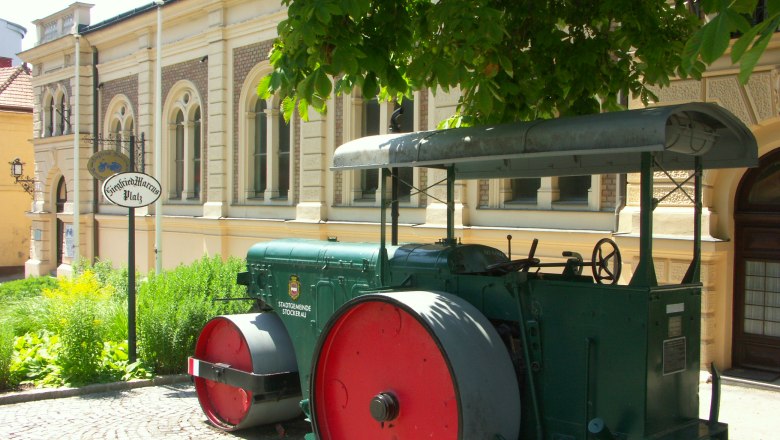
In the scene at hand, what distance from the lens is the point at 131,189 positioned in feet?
33.9

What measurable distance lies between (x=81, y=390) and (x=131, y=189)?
2.58 meters

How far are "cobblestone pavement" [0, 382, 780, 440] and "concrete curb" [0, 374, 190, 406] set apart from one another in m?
0.09

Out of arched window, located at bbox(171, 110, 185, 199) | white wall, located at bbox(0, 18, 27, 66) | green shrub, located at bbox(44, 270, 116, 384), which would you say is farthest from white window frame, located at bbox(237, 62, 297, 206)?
white wall, located at bbox(0, 18, 27, 66)

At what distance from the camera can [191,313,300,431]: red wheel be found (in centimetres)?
738

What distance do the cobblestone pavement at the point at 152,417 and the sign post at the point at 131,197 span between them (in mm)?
815

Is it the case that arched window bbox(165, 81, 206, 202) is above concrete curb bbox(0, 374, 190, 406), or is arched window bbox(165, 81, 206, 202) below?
above

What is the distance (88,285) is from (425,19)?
656 cm

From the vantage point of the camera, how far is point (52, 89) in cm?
2777

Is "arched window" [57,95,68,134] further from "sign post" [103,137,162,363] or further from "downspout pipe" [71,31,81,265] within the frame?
"sign post" [103,137,162,363]

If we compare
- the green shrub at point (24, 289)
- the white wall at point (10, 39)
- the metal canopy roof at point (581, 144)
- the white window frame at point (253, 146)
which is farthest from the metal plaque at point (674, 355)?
the white wall at point (10, 39)

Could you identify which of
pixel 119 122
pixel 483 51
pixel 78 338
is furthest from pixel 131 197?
pixel 119 122

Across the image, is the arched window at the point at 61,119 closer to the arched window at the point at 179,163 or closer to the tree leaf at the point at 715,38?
the arched window at the point at 179,163

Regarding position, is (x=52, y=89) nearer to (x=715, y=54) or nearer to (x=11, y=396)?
(x=11, y=396)

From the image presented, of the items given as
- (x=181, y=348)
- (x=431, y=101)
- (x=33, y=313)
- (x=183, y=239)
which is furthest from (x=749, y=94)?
(x=183, y=239)
